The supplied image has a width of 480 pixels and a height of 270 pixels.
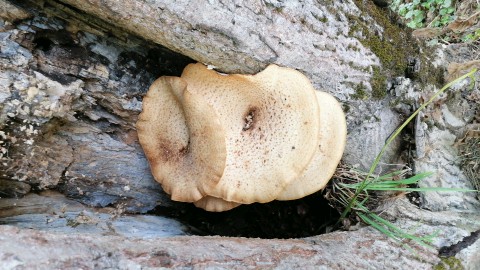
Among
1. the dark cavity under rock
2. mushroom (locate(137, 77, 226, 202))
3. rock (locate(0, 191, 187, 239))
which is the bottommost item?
rock (locate(0, 191, 187, 239))

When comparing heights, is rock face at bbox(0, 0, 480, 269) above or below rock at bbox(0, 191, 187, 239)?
above

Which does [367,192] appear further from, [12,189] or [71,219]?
[12,189]

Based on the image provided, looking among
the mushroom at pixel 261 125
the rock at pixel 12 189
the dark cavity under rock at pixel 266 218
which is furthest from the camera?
the dark cavity under rock at pixel 266 218

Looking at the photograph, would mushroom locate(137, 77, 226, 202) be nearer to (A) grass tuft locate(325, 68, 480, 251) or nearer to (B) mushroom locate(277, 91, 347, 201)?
(B) mushroom locate(277, 91, 347, 201)

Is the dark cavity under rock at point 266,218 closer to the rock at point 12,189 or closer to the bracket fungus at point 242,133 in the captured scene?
the bracket fungus at point 242,133

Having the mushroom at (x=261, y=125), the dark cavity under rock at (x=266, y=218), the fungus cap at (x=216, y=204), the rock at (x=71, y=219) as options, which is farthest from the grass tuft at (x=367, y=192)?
the rock at (x=71, y=219)

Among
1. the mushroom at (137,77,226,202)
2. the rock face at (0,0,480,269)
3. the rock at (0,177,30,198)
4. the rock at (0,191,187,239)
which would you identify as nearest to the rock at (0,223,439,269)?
the rock face at (0,0,480,269)

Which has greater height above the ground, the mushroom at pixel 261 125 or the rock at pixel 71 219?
the mushroom at pixel 261 125
